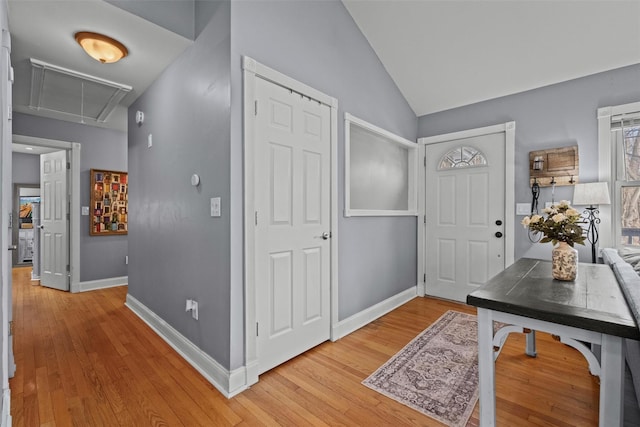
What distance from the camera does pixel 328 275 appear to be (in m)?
2.55

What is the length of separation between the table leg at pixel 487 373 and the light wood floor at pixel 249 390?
0.29m

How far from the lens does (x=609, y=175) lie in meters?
2.71

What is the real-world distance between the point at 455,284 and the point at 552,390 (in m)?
1.83

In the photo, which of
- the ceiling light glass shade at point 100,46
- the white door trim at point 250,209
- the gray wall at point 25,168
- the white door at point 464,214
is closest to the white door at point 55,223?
the gray wall at point 25,168

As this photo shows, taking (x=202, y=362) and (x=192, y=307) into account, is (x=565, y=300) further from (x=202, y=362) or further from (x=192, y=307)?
(x=192, y=307)

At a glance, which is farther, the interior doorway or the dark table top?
the interior doorway

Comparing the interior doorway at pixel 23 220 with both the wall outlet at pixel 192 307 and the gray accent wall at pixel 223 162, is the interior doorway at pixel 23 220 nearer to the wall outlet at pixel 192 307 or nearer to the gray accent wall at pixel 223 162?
the gray accent wall at pixel 223 162

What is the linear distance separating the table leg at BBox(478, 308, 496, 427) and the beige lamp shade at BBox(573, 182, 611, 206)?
1982 mm

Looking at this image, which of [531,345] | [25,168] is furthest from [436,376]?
[25,168]

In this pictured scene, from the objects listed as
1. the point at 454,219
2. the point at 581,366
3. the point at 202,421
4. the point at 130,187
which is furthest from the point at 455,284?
the point at 130,187

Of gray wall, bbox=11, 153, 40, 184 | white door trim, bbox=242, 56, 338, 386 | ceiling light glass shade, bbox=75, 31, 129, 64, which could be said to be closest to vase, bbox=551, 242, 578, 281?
white door trim, bbox=242, 56, 338, 386

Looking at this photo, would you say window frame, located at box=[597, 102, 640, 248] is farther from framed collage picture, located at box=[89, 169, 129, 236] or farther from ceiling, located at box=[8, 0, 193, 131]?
framed collage picture, located at box=[89, 169, 129, 236]

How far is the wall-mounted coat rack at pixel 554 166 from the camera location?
2879 mm

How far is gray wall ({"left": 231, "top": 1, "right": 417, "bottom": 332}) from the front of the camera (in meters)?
2.00
